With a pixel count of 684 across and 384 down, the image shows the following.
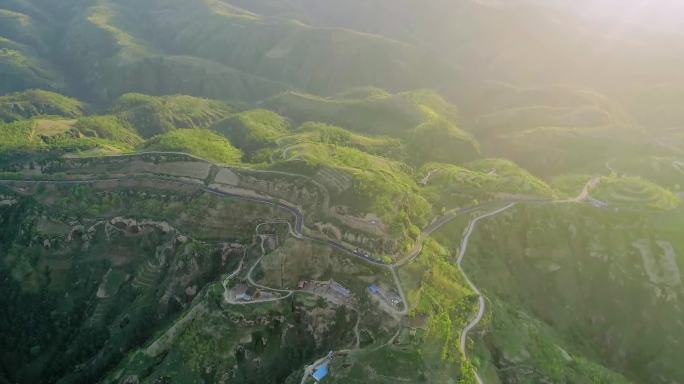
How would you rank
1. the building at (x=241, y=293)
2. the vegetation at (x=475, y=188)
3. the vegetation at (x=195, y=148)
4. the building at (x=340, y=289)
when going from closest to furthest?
the building at (x=340, y=289)
the building at (x=241, y=293)
the vegetation at (x=475, y=188)
the vegetation at (x=195, y=148)

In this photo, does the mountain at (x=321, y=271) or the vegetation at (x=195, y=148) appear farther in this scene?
the vegetation at (x=195, y=148)

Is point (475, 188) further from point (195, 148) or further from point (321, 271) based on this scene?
point (195, 148)

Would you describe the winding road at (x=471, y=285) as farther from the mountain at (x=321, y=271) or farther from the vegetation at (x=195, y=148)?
the vegetation at (x=195, y=148)

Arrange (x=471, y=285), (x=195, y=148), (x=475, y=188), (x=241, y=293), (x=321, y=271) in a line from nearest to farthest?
(x=241, y=293), (x=321, y=271), (x=471, y=285), (x=475, y=188), (x=195, y=148)

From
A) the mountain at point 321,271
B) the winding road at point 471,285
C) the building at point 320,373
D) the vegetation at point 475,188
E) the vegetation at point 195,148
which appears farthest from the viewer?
the vegetation at point 195,148

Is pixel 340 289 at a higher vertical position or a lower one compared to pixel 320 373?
higher

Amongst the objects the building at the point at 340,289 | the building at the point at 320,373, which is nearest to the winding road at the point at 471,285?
the building at the point at 340,289

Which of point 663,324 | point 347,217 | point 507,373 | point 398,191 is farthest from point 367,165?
point 663,324

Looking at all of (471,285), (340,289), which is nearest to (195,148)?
(340,289)

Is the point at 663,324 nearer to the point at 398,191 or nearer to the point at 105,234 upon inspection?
the point at 398,191
